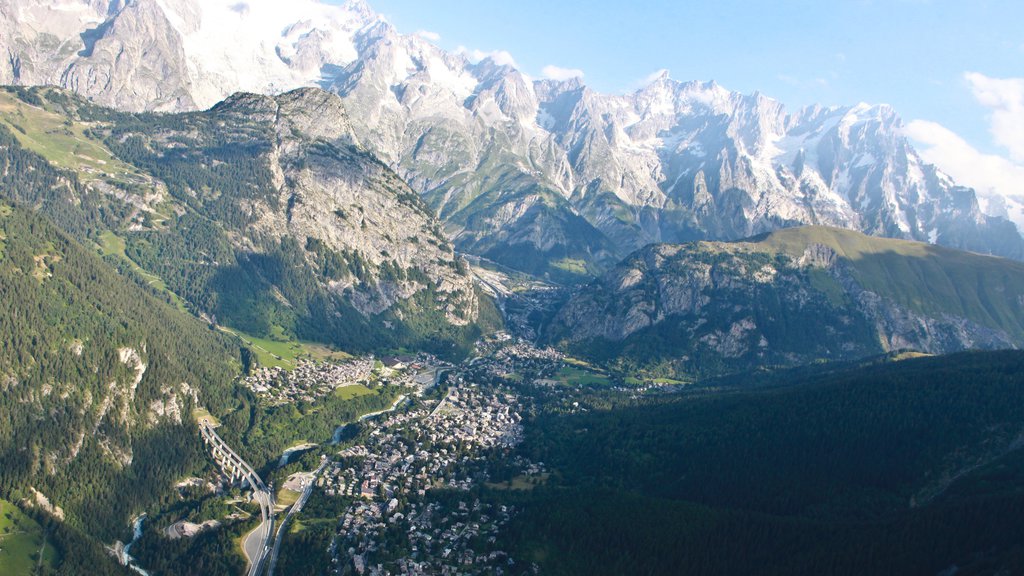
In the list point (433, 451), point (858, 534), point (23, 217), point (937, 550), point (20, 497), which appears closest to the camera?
point (937, 550)

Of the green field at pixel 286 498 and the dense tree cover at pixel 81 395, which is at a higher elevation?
the dense tree cover at pixel 81 395

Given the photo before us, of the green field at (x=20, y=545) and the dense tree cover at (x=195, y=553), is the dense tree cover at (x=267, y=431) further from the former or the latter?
the green field at (x=20, y=545)

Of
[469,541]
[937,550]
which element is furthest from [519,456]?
[937,550]

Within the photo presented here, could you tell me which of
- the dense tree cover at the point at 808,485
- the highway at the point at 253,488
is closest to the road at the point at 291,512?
the highway at the point at 253,488

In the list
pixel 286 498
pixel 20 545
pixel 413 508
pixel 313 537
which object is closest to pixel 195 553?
pixel 313 537

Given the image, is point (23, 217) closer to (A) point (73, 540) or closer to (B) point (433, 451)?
(A) point (73, 540)

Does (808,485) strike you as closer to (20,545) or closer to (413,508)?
(413,508)
